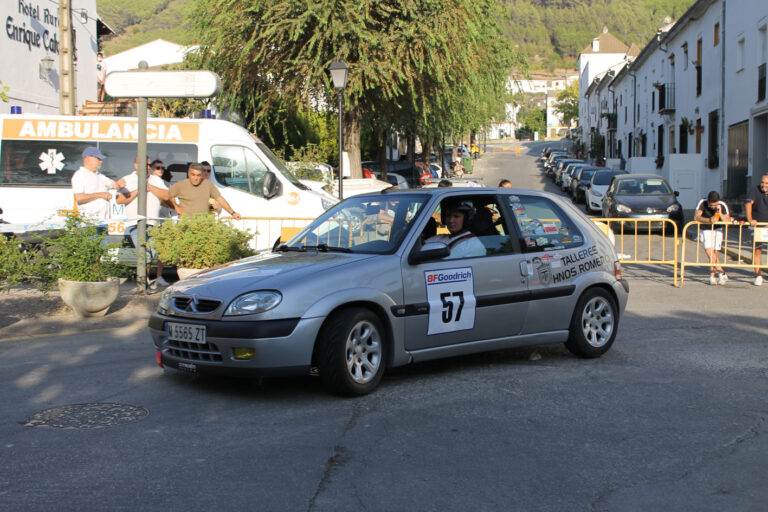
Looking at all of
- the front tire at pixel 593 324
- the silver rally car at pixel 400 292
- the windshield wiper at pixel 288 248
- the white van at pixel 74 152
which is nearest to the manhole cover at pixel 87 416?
the silver rally car at pixel 400 292

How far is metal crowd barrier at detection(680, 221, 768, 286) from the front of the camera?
546 inches

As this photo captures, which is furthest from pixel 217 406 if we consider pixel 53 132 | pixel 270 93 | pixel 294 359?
pixel 270 93

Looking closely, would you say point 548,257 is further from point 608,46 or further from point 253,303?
point 608,46

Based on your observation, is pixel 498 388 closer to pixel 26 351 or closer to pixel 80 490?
pixel 80 490

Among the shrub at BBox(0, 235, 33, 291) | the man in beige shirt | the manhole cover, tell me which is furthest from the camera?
the man in beige shirt

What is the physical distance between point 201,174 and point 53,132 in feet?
13.2

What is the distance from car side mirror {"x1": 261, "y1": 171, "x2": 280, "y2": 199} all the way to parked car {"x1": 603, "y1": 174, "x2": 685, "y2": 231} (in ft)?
39.3

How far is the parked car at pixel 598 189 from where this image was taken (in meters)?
30.5

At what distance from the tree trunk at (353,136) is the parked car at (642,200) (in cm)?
764

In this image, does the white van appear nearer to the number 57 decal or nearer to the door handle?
the door handle

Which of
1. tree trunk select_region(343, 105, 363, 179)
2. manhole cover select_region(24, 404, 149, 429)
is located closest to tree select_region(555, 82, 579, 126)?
tree trunk select_region(343, 105, 363, 179)

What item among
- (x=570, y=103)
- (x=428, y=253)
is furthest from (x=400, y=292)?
(x=570, y=103)

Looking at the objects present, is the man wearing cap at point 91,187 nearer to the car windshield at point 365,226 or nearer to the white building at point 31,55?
the car windshield at point 365,226

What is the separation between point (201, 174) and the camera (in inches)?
484
